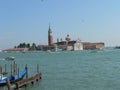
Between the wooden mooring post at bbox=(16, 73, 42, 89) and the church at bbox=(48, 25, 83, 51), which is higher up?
the church at bbox=(48, 25, 83, 51)

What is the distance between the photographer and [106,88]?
19422mm

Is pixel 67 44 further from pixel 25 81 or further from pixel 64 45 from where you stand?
pixel 25 81

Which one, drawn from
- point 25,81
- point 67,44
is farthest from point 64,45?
point 25,81

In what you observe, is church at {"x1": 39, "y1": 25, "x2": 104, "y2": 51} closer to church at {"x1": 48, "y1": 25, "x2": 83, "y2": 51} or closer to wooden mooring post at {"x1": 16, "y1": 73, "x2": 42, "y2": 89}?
church at {"x1": 48, "y1": 25, "x2": 83, "y2": 51}

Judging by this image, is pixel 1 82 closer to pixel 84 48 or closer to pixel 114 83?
pixel 114 83

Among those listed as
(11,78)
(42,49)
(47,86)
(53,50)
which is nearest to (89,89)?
(47,86)

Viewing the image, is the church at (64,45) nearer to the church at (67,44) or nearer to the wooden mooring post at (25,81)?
the church at (67,44)

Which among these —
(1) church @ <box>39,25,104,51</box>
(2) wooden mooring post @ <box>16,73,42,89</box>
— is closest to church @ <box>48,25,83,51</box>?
(1) church @ <box>39,25,104,51</box>

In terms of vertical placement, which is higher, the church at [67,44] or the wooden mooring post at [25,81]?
the church at [67,44]

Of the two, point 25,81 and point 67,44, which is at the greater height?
point 67,44

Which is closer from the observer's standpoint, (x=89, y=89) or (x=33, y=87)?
(x=89, y=89)

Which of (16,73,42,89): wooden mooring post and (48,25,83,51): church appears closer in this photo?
(16,73,42,89): wooden mooring post

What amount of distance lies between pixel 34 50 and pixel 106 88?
116m

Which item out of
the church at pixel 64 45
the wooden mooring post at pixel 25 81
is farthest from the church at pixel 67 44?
the wooden mooring post at pixel 25 81
